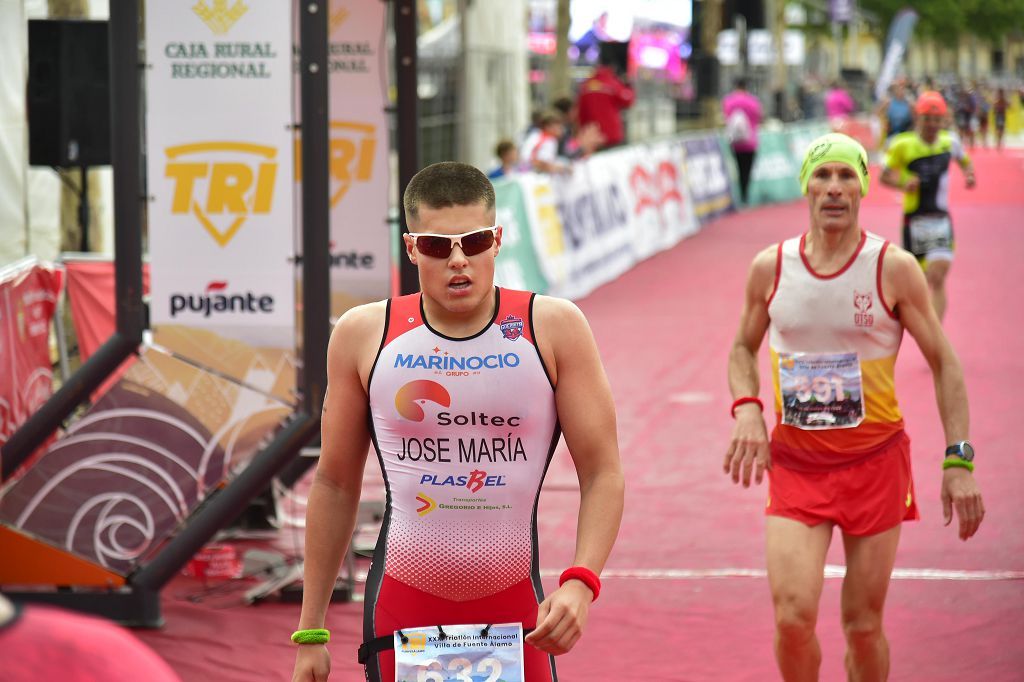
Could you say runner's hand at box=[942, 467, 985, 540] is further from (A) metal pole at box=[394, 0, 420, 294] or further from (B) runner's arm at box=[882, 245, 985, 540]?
(A) metal pole at box=[394, 0, 420, 294]

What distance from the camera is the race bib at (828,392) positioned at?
5191mm

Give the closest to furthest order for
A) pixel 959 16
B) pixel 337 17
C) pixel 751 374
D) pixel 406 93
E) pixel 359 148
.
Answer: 1. pixel 751 374
2. pixel 406 93
3. pixel 359 148
4. pixel 337 17
5. pixel 959 16

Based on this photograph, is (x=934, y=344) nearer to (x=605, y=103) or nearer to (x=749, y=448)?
(x=749, y=448)

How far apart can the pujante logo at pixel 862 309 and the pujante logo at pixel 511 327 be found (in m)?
1.93

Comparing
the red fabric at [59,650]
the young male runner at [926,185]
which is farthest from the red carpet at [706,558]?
the red fabric at [59,650]

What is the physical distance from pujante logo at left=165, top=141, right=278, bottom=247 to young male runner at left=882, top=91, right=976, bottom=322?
20.2ft

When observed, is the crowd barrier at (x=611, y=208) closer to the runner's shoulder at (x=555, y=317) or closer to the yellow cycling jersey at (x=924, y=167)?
the yellow cycling jersey at (x=924, y=167)

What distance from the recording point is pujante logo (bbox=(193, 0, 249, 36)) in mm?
6777

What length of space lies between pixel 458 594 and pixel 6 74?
9.03 metres

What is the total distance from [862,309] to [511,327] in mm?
1958

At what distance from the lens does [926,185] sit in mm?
11758

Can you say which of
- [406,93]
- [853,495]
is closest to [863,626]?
[853,495]

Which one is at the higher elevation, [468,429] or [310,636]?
[468,429]

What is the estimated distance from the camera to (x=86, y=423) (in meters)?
7.00
